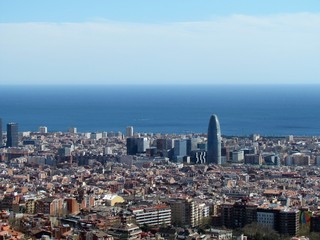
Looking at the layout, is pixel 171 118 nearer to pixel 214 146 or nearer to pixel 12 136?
pixel 12 136

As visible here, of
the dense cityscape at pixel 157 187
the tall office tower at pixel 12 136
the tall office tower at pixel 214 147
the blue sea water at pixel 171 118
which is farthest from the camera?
the blue sea water at pixel 171 118

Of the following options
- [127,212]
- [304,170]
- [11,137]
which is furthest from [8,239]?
[11,137]

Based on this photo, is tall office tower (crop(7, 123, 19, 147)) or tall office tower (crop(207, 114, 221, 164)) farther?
tall office tower (crop(7, 123, 19, 147))

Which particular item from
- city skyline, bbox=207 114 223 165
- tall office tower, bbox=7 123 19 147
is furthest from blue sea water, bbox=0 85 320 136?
city skyline, bbox=207 114 223 165

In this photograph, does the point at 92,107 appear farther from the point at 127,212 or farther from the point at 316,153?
the point at 127,212

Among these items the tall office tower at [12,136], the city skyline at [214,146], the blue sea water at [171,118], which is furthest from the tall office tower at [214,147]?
the blue sea water at [171,118]

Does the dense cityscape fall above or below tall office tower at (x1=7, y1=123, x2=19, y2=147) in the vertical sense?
below

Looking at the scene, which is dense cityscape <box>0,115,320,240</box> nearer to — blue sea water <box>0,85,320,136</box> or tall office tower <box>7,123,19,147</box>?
tall office tower <box>7,123,19,147</box>

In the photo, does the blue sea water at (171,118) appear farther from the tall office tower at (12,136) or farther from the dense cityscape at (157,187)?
the tall office tower at (12,136)
